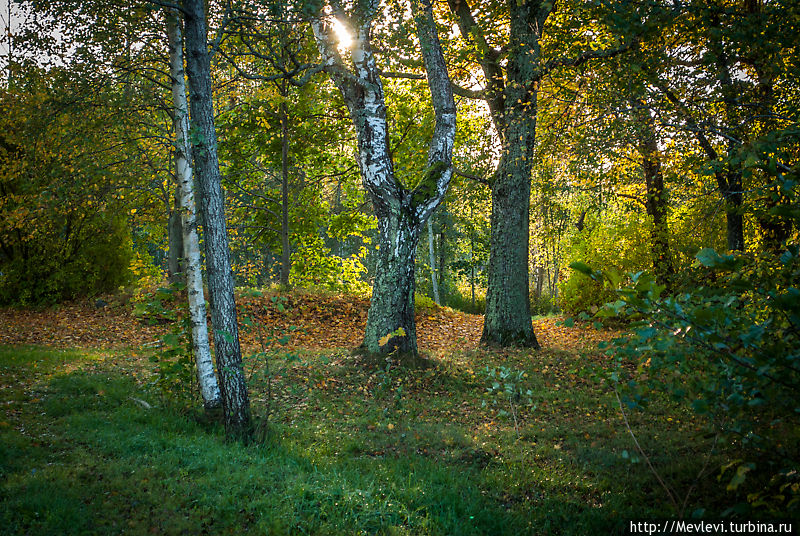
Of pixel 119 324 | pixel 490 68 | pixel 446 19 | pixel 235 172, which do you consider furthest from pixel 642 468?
pixel 235 172

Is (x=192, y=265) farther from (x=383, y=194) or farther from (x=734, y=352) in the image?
(x=734, y=352)

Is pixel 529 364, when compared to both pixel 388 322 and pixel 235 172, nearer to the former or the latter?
pixel 388 322

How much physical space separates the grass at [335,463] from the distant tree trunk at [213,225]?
0.41m

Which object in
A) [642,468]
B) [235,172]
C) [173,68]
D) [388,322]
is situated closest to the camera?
[642,468]

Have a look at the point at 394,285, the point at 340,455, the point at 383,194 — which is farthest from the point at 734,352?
the point at 383,194

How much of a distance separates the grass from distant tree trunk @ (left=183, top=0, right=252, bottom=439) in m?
0.41

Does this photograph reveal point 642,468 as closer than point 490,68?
Yes

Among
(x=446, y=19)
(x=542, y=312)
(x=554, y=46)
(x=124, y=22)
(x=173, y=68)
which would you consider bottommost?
(x=542, y=312)

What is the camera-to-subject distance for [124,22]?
5.84 meters

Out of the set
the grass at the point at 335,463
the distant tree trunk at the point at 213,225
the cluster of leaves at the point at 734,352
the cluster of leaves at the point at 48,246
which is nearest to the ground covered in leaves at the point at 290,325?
the cluster of leaves at the point at 48,246

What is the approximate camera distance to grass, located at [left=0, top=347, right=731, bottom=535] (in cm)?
351

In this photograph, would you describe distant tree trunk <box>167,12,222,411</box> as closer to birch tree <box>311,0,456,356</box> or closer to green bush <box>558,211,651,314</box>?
birch tree <box>311,0,456,356</box>

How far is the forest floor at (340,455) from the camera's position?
3535 mm

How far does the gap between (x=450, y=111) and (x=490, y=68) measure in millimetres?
2587
